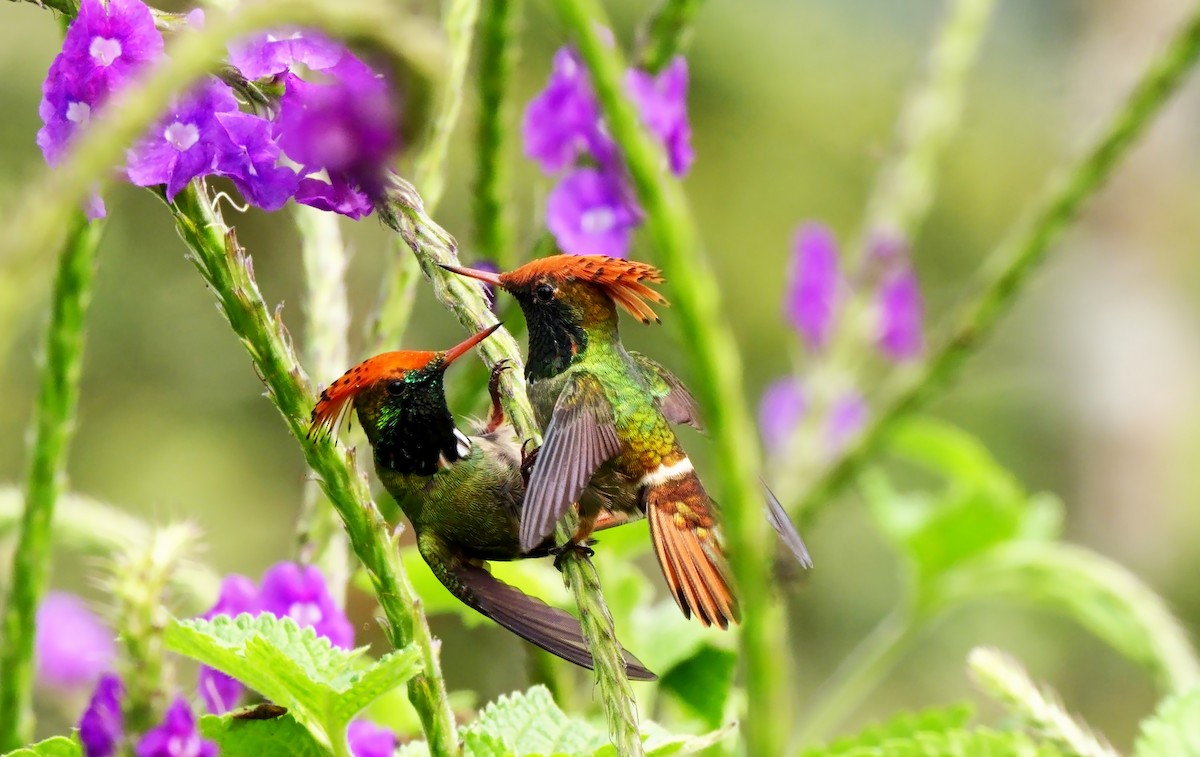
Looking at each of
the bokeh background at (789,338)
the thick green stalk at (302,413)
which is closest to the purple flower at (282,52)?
the thick green stalk at (302,413)

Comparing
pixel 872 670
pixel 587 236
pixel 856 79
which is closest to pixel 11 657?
pixel 587 236

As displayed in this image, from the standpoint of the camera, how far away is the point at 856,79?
14.5m

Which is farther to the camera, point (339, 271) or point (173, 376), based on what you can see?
point (173, 376)

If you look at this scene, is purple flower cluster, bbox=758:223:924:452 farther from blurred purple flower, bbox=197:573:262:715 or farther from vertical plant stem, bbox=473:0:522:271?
blurred purple flower, bbox=197:573:262:715

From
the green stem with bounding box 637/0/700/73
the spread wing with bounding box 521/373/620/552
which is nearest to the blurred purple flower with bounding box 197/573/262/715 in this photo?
the spread wing with bounding box 521/373/620/552

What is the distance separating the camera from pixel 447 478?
1214 mm

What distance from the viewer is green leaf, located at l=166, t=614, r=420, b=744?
3.01ft

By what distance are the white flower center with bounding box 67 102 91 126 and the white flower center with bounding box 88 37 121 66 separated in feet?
0.14

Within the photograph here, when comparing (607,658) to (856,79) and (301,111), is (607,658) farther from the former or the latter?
(856,79)

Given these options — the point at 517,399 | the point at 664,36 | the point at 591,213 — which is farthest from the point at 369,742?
the point at 664,36

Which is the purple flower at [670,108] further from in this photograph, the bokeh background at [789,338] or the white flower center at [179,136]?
the bokeh background at [789,338]

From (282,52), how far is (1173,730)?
38.1 inches

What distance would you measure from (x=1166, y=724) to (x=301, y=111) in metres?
0.93

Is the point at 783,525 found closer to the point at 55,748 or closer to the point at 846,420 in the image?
the point at 55,748
